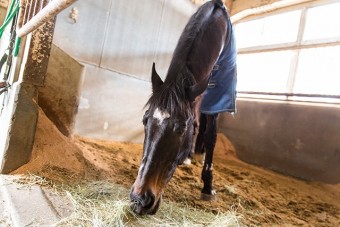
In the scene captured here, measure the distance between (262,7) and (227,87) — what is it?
3.34 meters

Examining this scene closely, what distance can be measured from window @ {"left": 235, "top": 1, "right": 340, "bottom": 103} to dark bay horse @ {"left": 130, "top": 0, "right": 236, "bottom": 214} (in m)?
2.93

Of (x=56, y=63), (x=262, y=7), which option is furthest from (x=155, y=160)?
(x=262, y=7)

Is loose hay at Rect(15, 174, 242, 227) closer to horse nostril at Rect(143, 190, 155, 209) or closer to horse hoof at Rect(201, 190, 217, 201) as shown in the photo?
horse nostril at Rect(143, 190, 155, 209)

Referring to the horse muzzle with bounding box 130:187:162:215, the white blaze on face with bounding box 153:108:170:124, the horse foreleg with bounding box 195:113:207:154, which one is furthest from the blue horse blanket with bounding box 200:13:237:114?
the horse muzzle with bounding box 130:187:162:215

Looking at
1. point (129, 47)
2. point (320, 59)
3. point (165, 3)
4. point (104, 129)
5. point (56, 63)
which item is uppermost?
point (165, 3)

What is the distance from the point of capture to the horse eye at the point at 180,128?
1.58 metres

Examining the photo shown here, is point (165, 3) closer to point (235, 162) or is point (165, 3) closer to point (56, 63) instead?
point (56, 63)

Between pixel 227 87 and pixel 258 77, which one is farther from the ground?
pixel 258 77

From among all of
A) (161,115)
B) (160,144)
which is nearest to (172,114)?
(161,115)

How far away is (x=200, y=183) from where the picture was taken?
2.91 m

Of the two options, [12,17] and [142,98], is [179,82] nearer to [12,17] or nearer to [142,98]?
[12,17]

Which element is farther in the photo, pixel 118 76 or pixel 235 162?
pixel 235 162

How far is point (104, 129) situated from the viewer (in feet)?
12.9

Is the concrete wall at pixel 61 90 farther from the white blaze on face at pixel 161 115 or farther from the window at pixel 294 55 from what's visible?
the window at pixel 294 55
